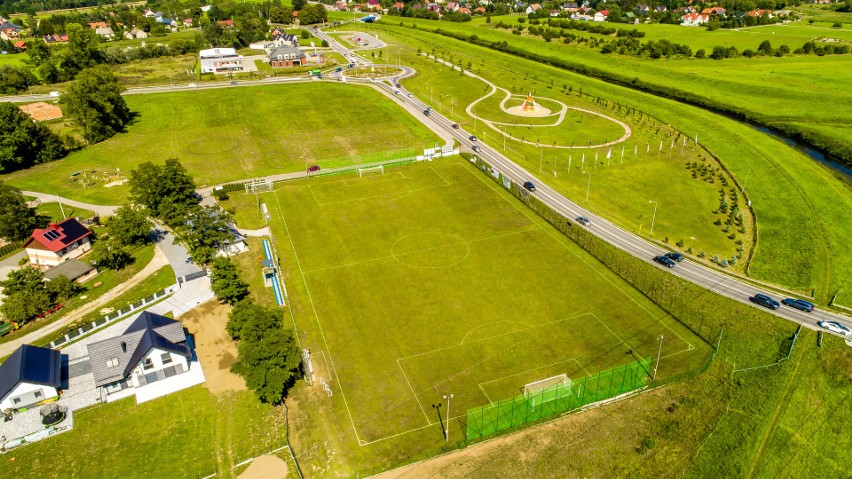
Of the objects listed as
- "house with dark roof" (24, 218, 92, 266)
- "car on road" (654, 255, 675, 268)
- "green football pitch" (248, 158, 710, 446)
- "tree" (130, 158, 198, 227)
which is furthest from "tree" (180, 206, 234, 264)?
"car on road" (654, 255, 675, 268)

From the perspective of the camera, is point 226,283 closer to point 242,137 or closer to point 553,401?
point 553,401

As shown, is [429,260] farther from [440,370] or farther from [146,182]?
[146,182]

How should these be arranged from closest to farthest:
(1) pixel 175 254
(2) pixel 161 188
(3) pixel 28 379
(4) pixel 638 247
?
(3) pixel 28 379 → (4) pixel 638 247 → (1) pixel 175 254 → (2) pixel 161 188

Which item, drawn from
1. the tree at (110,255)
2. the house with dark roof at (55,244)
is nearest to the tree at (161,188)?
the tree at (110,255)

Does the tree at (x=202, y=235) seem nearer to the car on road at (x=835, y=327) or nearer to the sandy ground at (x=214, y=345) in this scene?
the sandy ground at (x=214, y=345)

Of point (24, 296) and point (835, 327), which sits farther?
point (24, 296)

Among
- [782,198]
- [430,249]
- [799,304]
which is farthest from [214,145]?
[782,198]

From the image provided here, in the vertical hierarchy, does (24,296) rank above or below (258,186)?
below
